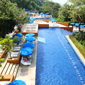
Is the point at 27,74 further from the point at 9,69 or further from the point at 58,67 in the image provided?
the point at 58,67

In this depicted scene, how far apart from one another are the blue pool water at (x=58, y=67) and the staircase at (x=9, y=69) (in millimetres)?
2129

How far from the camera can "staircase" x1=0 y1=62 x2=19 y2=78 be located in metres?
8.10

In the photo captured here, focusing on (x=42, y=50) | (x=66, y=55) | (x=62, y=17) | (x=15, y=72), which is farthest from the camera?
(x=62, y=17)

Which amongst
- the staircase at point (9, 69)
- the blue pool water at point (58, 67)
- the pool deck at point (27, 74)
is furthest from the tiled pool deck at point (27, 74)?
the blue pool water at point (58, 67)

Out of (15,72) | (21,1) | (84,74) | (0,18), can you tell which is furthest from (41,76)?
(21,1)

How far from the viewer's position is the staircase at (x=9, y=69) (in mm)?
8098

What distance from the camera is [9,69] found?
855 centimetres

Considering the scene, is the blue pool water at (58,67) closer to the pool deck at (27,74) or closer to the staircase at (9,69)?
the pool deck at (27,74)

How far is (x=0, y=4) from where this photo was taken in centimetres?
1256

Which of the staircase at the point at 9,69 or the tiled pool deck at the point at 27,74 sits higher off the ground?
the staircase at the point at 9,69

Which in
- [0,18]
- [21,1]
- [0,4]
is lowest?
[0,18]

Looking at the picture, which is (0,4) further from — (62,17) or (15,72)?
(62,17)

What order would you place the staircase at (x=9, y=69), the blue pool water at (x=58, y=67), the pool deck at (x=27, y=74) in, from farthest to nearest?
the blue pool water at (x=58, y=67) → the staircase at (x=9, y=69) → the pool deck at (x=27, y=74)

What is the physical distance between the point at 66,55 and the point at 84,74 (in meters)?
3.52
